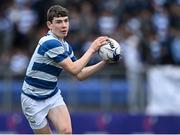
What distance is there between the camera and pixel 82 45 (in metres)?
17.6

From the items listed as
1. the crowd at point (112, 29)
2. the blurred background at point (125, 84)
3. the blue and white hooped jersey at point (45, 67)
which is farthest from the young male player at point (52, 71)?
the crowd at point (112, 29)

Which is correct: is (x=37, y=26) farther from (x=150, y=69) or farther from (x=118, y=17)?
(x=150, y=69)

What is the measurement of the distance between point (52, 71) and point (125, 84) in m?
5.93

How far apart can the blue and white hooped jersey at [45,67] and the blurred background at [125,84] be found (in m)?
5.59

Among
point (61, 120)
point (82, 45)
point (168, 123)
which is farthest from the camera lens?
point (82, 45)

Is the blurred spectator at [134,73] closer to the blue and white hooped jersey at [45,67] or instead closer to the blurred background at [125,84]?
the blurred background at [125,84]

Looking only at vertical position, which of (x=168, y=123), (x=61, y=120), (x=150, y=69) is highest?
(x=61, y=120)

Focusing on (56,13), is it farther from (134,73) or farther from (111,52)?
(134,73)

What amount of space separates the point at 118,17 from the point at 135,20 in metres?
0.46

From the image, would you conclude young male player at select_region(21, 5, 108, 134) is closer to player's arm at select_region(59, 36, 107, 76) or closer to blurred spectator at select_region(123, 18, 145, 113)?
player's arm at select_region(59, 36, 107, 76)

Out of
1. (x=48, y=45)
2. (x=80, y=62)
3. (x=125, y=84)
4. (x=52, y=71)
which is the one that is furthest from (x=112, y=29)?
(x=80, y=62)

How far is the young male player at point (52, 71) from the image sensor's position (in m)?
10.6

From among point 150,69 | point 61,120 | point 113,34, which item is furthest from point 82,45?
point 61,120

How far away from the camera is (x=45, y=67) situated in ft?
35.5
